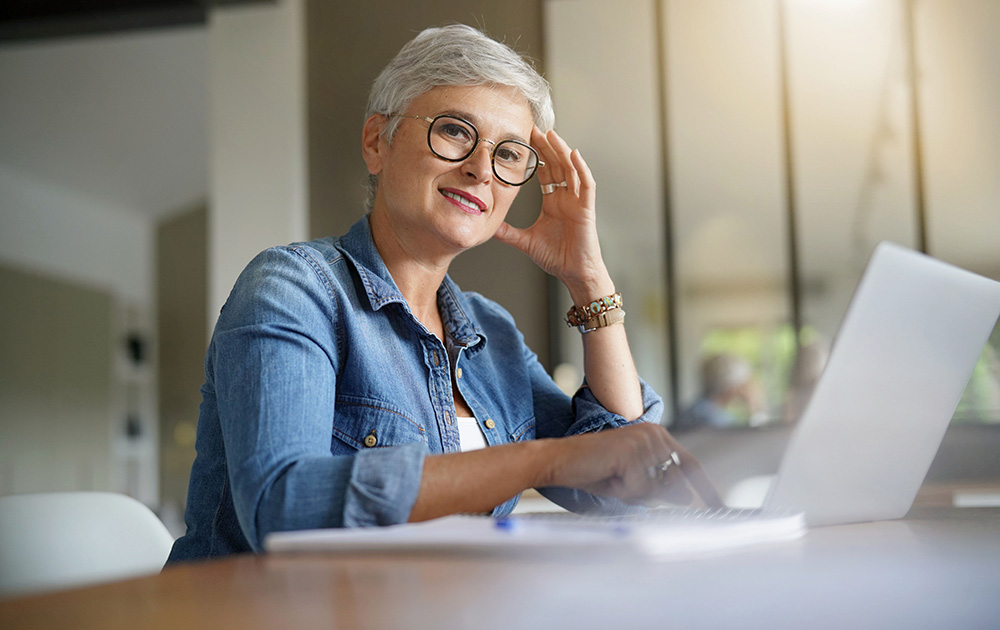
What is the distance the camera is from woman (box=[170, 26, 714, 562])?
72cm

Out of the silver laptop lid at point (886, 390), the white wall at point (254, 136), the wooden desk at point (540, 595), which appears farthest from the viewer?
the white wall at point (254, 136)

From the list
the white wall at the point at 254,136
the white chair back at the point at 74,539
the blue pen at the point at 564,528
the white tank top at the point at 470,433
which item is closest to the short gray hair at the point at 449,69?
the white tank top at the point at 470,433

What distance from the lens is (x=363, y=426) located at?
3.35ft

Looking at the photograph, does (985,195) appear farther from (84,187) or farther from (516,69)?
(84,187)

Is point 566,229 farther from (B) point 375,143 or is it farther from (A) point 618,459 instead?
(A) point 618,459

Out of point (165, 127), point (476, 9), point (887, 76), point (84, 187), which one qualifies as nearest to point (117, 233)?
point (84, 187)

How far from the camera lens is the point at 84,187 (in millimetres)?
6879

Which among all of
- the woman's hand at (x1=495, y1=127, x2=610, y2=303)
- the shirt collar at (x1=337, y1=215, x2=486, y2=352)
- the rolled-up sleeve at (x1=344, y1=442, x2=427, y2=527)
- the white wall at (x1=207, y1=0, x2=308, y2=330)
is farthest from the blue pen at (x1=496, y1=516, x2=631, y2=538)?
the white wall at (x1=207, y1=0, x2=308, y2=330)

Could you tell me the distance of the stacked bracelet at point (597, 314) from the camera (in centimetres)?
136

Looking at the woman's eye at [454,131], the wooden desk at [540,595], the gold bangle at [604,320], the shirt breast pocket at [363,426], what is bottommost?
the shirt breast pocket at [363,426]

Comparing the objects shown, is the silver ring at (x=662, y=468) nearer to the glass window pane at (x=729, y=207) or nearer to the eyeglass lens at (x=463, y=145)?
the eyeglass lens at (x=463, y=145)

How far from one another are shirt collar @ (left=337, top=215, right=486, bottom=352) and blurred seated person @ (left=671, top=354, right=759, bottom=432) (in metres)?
1.85

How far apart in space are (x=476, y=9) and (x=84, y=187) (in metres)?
4.92

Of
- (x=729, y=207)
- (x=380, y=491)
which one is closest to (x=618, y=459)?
(x=380, y=491)
